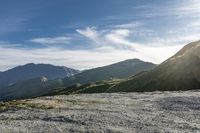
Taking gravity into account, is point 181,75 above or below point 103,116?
above

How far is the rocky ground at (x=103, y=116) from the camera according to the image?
38844 mm

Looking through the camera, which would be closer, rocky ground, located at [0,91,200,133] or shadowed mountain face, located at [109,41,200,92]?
rocky ground, located at [0,91,200,133]

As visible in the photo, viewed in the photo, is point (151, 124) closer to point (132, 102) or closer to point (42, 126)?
point (42, 126)

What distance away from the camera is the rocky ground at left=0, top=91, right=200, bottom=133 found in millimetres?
38844

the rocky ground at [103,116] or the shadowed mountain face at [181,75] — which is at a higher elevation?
the shadowed mountain face at [181,75]

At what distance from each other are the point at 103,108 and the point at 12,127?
16562mm

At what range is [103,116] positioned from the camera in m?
46.0

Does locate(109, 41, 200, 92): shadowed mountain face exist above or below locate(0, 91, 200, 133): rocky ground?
above

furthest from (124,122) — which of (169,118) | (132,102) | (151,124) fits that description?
(132,102)

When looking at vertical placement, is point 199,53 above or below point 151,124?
above

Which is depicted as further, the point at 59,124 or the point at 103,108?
the point at 103,108

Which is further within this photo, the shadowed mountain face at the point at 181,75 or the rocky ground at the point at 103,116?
the shadowed mountain face at the point at 181,75

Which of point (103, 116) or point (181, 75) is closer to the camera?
point (103, 116)

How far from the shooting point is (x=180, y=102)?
59625 millimetres
